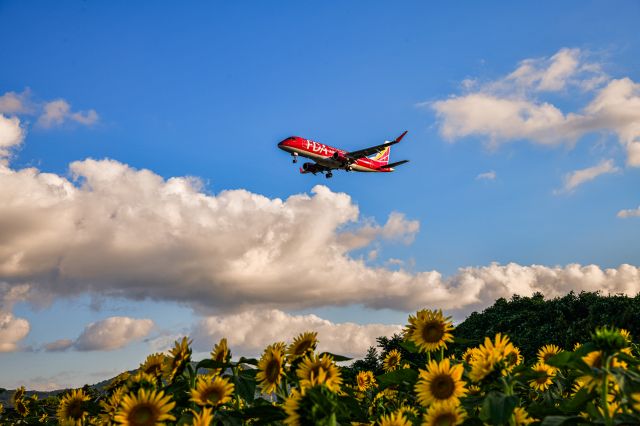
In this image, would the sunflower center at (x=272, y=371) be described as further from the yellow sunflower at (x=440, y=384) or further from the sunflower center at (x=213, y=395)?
the yellow sunflower at (x=440, y=384)

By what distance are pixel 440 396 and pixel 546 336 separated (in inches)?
1491

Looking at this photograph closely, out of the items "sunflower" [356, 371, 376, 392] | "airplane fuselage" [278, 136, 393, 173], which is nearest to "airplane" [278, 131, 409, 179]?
"airplane fuselage" [278, 136, 393, 173]

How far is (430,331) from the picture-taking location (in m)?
4.78

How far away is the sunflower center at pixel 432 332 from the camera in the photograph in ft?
15.5

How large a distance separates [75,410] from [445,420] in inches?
139

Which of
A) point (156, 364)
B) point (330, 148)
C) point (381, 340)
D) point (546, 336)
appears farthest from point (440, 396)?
point (330, 148)

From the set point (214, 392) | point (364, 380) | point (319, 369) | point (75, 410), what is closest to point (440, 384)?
point (319, 369)

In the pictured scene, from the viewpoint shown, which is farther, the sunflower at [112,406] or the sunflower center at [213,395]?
the sunflower at [112,406]

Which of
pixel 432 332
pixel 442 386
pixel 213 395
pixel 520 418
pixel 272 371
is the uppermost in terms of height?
pixel 432 332

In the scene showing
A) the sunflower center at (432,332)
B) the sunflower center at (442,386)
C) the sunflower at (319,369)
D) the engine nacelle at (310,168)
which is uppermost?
the engine nacelle at (310,168)

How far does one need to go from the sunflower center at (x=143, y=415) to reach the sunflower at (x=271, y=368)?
907 mm

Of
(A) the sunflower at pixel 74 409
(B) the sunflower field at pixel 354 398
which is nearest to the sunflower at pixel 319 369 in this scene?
(B) the sunflower field at pixel 354 398

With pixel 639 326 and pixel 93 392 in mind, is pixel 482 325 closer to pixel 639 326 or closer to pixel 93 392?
pixel 639 326

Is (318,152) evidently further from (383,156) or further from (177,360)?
(177,360)
